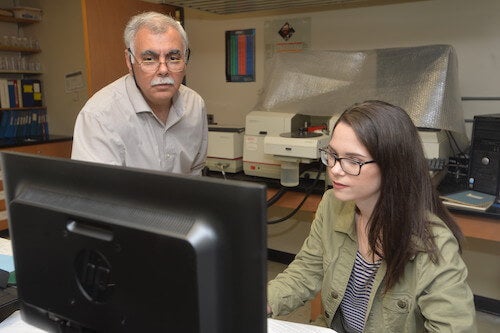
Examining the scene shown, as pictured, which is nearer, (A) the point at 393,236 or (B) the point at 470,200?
(A) the point at 393,236

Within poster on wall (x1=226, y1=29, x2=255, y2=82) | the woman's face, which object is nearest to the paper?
the woman's face

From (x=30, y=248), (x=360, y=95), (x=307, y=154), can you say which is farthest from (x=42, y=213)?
(x=360, y=95)

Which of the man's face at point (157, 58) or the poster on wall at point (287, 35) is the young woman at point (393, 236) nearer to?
the man's face at point (157, 58)

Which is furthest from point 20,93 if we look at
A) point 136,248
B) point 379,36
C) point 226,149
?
point 136,248

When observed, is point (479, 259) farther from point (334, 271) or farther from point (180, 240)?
point (180, 240)

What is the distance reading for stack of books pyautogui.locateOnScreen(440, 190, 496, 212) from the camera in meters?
1.85

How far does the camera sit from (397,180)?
1.02 metres

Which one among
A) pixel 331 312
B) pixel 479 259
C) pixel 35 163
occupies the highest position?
pixel 35 163

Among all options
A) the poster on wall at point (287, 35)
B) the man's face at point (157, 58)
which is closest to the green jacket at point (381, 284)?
the man's face at point (157, 58)

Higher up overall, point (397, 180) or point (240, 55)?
point (240, 55)

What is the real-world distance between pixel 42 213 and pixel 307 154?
1589mm

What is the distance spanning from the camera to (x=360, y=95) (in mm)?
2232

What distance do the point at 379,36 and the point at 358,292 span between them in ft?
6.39

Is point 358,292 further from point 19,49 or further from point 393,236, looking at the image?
point 19,49
